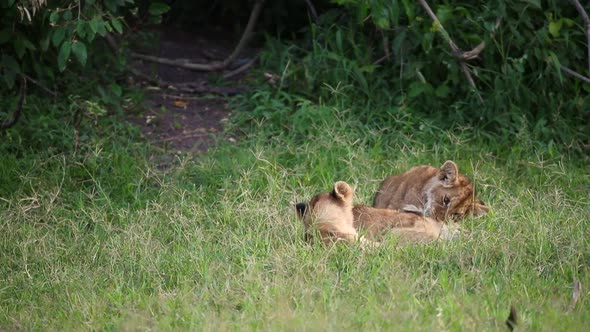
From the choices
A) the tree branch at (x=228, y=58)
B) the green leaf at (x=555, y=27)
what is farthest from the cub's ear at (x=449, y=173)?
the tree branch at (x=228, y=58)

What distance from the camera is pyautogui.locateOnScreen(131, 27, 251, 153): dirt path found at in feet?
30.4

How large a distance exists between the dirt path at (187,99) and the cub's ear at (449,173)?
2.42 meters

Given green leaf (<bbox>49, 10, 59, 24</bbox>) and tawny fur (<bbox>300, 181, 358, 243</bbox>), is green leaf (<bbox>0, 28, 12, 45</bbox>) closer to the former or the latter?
green leaf (<bbox>49, 10, 59, 24</bbox>)

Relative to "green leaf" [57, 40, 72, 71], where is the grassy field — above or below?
below

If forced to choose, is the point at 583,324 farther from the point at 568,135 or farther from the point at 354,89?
the point at 354,89

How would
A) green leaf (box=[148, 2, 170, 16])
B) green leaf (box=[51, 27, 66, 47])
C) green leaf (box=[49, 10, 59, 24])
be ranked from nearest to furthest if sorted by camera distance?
green leaf (box=[49, 10, 59, 24])
green leaf (box=[51, 27, 66, 47])
green leaf (box=[148, 2, 170, 16])

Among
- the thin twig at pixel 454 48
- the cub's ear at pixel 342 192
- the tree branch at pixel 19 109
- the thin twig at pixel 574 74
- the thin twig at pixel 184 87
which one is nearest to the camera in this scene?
the cub's ear at pixel 342 192

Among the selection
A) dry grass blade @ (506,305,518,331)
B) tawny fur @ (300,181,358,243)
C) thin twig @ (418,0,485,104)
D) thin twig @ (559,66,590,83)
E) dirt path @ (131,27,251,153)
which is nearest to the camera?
dry grass blade @ (506,305,518,331)

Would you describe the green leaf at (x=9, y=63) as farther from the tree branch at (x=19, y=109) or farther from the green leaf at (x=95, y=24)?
the green leaf at (x=95, y=24)

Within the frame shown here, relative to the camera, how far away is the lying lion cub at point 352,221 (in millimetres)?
6543

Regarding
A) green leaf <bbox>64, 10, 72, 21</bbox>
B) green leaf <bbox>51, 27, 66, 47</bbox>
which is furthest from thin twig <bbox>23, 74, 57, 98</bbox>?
green leaf <bbox>64, 10, 72, 21</bbox>

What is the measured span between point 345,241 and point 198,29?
5837mm

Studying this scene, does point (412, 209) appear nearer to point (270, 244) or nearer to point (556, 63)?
point (270, 244)

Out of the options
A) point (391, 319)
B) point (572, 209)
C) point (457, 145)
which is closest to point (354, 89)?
point (457, 145)
